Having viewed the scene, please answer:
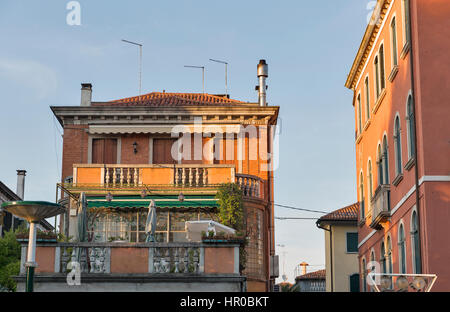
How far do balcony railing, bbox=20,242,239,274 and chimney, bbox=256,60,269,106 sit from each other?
15992 millimetres

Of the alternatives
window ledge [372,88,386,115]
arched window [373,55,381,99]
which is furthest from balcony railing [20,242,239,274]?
arched window [373,55,381,99]

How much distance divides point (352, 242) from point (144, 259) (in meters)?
31.2

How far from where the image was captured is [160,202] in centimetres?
3089

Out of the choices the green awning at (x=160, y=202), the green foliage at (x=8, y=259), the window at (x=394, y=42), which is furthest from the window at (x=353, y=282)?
the window at (x=394, y=42)

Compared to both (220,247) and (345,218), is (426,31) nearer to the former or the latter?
(220,247)

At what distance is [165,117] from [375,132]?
10836 millimetres

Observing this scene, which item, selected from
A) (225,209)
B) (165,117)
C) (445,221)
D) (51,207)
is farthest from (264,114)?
(51,207)

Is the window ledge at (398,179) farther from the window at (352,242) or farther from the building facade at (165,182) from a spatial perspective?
the window at (352,242)

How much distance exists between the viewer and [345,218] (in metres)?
51.6

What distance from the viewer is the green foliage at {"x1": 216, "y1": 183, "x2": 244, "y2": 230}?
→ 3023 centimetres

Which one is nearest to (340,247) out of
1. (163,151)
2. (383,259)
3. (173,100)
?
(173,100)

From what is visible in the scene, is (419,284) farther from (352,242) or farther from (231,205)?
(352,242)

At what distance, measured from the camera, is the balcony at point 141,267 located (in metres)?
21.7

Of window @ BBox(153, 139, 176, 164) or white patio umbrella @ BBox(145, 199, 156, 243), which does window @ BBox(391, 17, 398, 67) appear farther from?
window @ BBox(153, 139, 176, 164)
